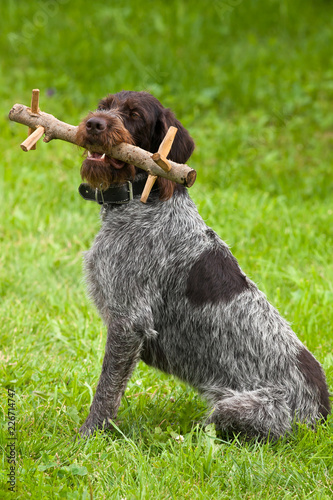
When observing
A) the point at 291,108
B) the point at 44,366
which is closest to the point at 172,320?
the point at 44,366

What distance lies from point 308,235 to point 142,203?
3.44 m

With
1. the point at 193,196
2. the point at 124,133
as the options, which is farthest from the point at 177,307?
the point at 193,196

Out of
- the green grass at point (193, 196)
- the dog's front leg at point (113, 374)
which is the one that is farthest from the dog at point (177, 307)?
the green grass at point (193, 196)

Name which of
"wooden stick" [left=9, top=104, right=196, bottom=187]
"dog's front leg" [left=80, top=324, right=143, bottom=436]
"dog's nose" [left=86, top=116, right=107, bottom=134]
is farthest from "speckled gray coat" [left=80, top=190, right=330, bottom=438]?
"dog's nose" [left=86, top=116, right=107, bottom=134]

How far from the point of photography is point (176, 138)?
4.07 metres

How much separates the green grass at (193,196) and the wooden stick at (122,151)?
1474 mm

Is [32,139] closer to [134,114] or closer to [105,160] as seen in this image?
[105,160]

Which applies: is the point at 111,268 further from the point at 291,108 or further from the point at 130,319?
the point at 291,108

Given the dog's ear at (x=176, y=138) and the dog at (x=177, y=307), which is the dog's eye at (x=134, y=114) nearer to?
the dog at (x=177, y=307)

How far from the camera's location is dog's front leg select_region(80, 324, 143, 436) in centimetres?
394

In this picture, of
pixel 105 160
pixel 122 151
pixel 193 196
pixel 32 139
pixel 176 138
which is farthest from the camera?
pixel 193 196

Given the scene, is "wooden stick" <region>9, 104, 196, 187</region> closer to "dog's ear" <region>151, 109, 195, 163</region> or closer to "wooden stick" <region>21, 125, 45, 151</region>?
"wooden stick" <region>21, 125, 45, 151</region>

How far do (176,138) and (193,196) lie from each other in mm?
3552

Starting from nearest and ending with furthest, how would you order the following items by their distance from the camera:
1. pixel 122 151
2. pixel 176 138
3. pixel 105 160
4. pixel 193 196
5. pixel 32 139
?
pixel 32 139, pixel 122 151, pixel 105 160, pixel 176 138, pixel 193 196
